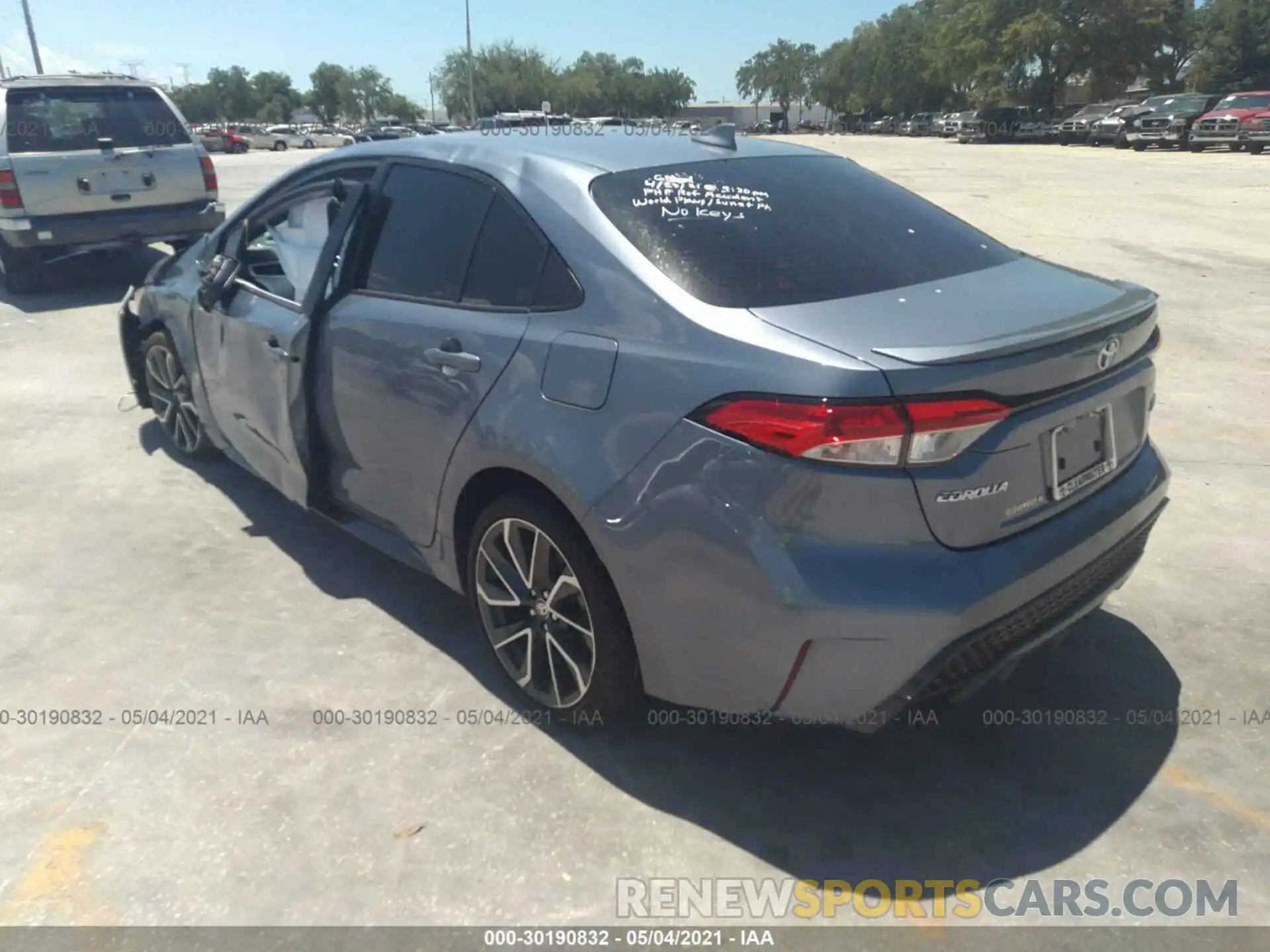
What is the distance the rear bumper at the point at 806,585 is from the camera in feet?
7.17

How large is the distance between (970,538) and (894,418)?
1.20 ft

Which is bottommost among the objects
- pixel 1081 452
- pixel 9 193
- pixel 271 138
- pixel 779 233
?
pixel 271 138

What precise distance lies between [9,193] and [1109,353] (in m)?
9.45

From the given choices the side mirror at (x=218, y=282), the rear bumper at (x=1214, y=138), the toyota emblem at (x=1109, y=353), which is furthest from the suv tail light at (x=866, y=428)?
the rear bumper at (x=1214, y=138)

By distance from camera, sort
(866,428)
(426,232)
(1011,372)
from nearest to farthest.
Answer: (866,428) → (1011,372) → (426,232)

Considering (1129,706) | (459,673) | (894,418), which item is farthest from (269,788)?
(1129,706)

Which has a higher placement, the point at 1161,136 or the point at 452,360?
the point at 452,360

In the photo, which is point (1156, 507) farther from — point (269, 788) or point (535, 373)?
point (269, 788)

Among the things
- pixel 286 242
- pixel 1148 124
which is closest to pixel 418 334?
pixel 286 242

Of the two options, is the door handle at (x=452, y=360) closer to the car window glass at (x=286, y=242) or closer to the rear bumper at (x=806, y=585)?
the rear bumper at (x=806, y=585)

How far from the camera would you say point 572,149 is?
3084 millimetres

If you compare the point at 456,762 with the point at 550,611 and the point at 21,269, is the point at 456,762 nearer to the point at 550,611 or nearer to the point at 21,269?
the point at 550,611

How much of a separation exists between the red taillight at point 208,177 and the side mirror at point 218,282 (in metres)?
6.34

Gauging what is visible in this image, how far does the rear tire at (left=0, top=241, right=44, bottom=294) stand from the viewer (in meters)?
9.48
